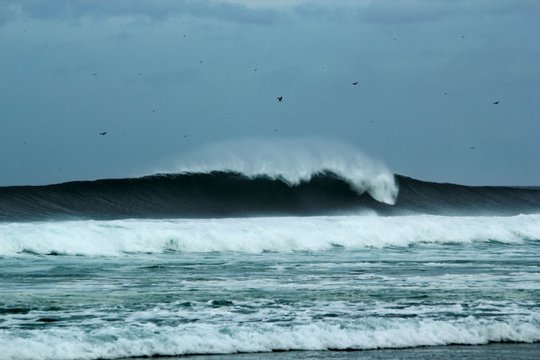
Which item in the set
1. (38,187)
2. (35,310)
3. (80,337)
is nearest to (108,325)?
(80,337)

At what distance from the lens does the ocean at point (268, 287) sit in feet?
29.2

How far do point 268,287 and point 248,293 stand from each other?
0.66 meters

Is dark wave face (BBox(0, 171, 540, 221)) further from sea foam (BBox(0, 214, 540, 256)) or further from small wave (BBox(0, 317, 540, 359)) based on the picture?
small wave (BBox(0, 317, 540, 359))

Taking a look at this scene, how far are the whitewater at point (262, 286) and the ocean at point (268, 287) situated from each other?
0.9 inches

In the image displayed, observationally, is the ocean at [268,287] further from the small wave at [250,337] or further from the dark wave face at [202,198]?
the dark wave face at [202,198]

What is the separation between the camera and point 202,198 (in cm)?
3250

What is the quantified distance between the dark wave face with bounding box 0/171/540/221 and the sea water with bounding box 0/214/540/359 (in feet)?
31.7

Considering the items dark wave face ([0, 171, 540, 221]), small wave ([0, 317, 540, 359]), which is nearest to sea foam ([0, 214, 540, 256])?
dark wave face ([0, 171, 540, 221])

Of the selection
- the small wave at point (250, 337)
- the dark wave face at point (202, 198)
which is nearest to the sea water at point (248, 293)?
the small wave at point (250, 337)

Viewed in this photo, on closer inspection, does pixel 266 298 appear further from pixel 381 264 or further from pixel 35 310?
pixel 381 264

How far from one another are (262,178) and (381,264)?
58.1 feet

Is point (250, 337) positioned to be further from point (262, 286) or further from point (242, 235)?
point (242, 235)

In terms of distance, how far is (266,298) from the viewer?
11.3 meters

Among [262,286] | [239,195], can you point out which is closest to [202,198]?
[239,195]
